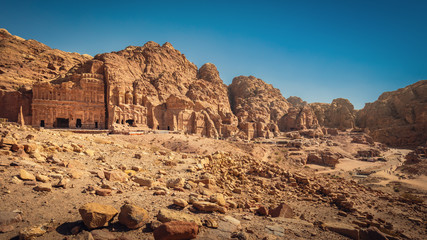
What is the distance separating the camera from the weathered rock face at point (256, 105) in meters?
51.6

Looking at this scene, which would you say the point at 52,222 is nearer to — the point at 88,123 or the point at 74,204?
the point at 74,204

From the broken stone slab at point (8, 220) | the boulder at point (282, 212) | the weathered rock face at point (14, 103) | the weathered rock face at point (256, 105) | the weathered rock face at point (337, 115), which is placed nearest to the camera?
the broken stone slab at point (8, 220)

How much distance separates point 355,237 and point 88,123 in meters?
37.7

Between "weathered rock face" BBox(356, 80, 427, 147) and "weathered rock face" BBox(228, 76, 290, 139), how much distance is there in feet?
94.4

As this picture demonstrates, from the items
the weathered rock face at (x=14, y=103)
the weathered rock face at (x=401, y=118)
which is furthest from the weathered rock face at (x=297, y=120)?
the weathered rock face at (x=14, y=103)

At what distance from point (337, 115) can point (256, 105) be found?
38002 mm

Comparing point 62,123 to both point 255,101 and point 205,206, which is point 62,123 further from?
point 255,101

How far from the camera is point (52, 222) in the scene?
4.00 m

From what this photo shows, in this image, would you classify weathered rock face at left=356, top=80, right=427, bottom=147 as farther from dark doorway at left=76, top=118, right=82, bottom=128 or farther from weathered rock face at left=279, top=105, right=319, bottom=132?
dark doorway at left=76, top=118, right=82, bottom=128

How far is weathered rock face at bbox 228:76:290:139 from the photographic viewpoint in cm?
5159

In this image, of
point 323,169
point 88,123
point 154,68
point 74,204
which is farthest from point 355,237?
point 154,68

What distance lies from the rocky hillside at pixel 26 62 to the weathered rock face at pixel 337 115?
84375 millimetres

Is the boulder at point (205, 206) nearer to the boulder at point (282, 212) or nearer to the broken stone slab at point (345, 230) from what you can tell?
the boulder at point (282, 212)

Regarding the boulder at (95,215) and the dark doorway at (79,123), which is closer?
the boulder at (95,215)
